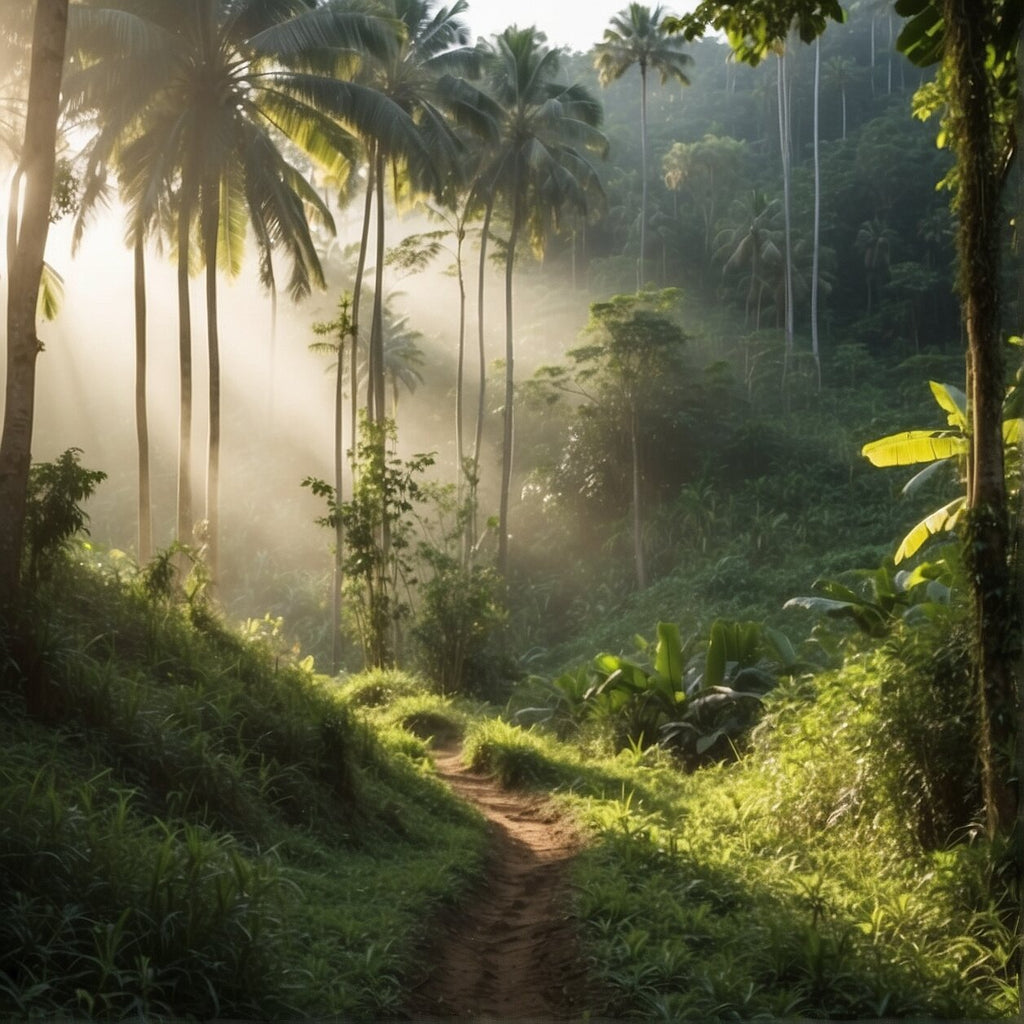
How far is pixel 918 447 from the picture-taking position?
37.7 ft

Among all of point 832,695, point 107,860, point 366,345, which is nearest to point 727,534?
point 366,345

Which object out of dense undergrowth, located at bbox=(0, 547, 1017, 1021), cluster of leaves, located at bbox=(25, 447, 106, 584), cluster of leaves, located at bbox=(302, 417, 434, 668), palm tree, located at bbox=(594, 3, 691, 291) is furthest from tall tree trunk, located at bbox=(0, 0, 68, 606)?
palm tree, located at bbox=(594, 3, 691, 291)

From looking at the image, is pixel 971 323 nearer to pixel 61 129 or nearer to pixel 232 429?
pixel 61 129

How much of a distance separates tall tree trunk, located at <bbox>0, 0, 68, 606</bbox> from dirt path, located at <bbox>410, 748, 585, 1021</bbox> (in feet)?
11.6

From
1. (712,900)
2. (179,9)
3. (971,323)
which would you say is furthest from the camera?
(179,9)

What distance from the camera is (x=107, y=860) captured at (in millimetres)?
4570

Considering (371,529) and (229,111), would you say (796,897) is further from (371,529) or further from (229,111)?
(229,111)

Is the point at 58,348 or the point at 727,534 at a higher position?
the point at 58,348

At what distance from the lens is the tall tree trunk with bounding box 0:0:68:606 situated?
277 inches

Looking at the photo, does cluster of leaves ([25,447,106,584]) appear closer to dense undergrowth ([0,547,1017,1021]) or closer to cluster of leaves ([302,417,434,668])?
dense undergrowth ([0,547,1017,1021])

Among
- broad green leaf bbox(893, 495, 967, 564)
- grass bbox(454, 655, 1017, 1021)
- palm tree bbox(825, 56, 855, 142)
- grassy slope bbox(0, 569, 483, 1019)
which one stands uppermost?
palm tree bbox(825, 56, 855, 142)

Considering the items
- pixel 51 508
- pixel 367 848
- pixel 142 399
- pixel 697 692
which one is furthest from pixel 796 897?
pixel 142 399

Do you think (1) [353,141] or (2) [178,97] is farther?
(1) [353,141]

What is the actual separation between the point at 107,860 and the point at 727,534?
2970 cm
